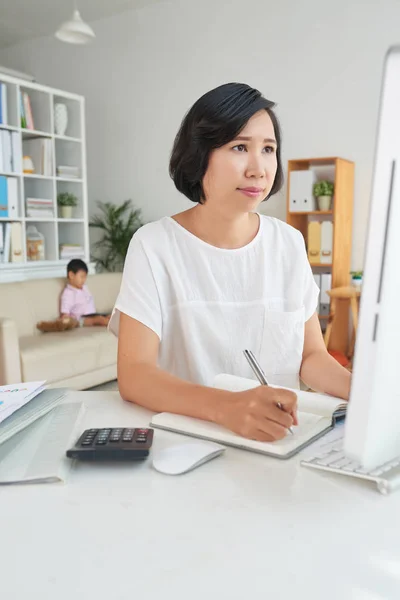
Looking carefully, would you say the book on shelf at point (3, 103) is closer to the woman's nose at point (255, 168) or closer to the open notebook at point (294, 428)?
the woman's nose at point (255, 168)

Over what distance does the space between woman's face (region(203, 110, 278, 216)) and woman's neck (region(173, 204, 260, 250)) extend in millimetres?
100

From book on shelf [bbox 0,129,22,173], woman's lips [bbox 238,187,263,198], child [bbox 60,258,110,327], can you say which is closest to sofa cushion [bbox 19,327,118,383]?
child [bbox 60,258,110,327]

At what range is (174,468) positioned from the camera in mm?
804

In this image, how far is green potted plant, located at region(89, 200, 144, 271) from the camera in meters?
5.70

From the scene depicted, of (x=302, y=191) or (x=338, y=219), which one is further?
(x=302, y=191)

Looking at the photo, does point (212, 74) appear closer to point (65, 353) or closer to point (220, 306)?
point (65, 353)

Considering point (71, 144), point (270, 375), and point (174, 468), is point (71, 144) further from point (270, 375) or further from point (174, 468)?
point (174, 468)

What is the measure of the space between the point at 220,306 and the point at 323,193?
335 cm

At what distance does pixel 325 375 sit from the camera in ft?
4.18

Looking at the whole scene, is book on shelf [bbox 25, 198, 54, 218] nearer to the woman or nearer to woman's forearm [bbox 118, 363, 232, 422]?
the woman

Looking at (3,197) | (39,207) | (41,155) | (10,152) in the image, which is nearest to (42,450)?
(3,197)

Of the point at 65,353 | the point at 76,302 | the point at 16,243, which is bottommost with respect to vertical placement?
the point at 65,353

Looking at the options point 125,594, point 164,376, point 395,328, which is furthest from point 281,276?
point 125,594

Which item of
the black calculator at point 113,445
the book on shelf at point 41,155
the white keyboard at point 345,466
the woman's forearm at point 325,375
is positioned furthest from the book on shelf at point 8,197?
the white keyboard at point 345,466
